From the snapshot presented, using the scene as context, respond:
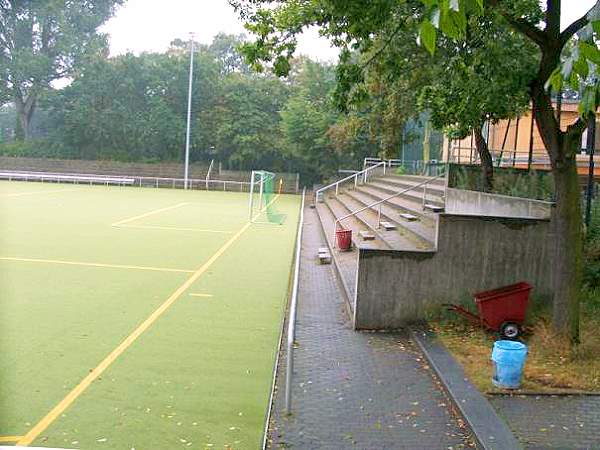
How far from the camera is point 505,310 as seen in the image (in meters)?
9.05

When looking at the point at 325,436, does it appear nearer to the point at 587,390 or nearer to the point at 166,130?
the point at 587,390

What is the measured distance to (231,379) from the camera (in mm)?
7270

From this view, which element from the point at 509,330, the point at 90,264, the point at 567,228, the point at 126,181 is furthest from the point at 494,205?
the point at 126,181

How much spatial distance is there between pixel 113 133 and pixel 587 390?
5174 centimetres

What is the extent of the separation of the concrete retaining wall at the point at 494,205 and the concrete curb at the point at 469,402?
3.11 metres

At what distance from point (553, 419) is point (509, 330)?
283 cm

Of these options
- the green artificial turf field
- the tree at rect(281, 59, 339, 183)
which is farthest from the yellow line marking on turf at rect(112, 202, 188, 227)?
the tree at rect(281, 59, 339, 183)

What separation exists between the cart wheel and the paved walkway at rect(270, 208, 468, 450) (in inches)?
50.2

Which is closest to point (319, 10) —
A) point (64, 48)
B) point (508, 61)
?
point (508, 61)

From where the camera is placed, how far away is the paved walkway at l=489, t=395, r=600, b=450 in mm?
5688

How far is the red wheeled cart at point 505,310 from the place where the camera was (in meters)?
9.00

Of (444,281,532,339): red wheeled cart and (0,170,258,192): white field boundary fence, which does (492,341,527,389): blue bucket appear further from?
(0,170,258,192): white field boundary fence

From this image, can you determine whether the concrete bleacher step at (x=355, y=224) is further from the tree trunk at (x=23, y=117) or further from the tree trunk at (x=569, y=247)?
the tree trunk at (x=23, y=117)

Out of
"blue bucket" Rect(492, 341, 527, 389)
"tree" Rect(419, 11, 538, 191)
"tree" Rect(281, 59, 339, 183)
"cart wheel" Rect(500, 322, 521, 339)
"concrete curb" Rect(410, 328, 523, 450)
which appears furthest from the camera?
"tree" Rect(281, 59, 339, 183)
